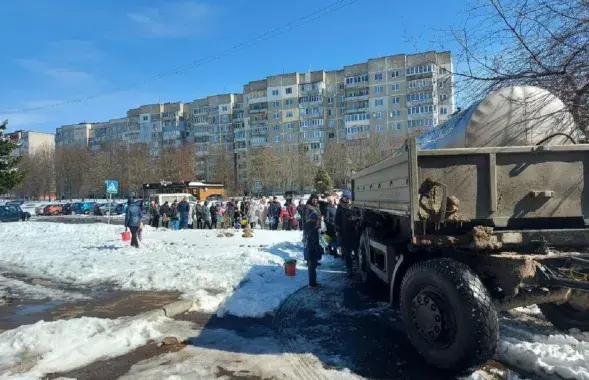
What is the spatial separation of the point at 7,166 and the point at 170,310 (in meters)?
22.1

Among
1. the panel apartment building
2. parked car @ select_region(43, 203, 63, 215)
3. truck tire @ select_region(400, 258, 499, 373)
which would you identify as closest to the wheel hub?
truck tire @ select_region(400, 258, 499, 373)

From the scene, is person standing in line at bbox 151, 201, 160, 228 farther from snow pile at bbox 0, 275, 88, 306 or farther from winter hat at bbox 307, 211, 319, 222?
winter hat at bbox 307, 211, 319, 222

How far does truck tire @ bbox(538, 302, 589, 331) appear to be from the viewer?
5.33 meters

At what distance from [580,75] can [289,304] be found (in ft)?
A: 18.2

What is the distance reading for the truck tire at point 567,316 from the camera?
5.33 metres

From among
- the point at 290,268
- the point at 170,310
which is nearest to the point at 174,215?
the point at 290,268

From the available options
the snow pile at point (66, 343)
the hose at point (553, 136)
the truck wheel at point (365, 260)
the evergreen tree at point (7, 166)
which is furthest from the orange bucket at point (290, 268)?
the evergreen tree at point (7, 166)

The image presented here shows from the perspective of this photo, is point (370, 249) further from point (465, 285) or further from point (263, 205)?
point (263, 205)

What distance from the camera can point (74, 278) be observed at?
1044 centimetres

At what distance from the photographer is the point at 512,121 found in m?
5.15

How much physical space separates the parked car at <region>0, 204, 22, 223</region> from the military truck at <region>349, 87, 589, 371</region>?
131ft

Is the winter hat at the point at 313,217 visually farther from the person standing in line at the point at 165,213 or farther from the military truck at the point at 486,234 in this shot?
the person standing in line at the point at 165,213

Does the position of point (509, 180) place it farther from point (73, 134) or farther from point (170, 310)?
point (73, 134)

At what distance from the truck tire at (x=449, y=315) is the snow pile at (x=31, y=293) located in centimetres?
643
